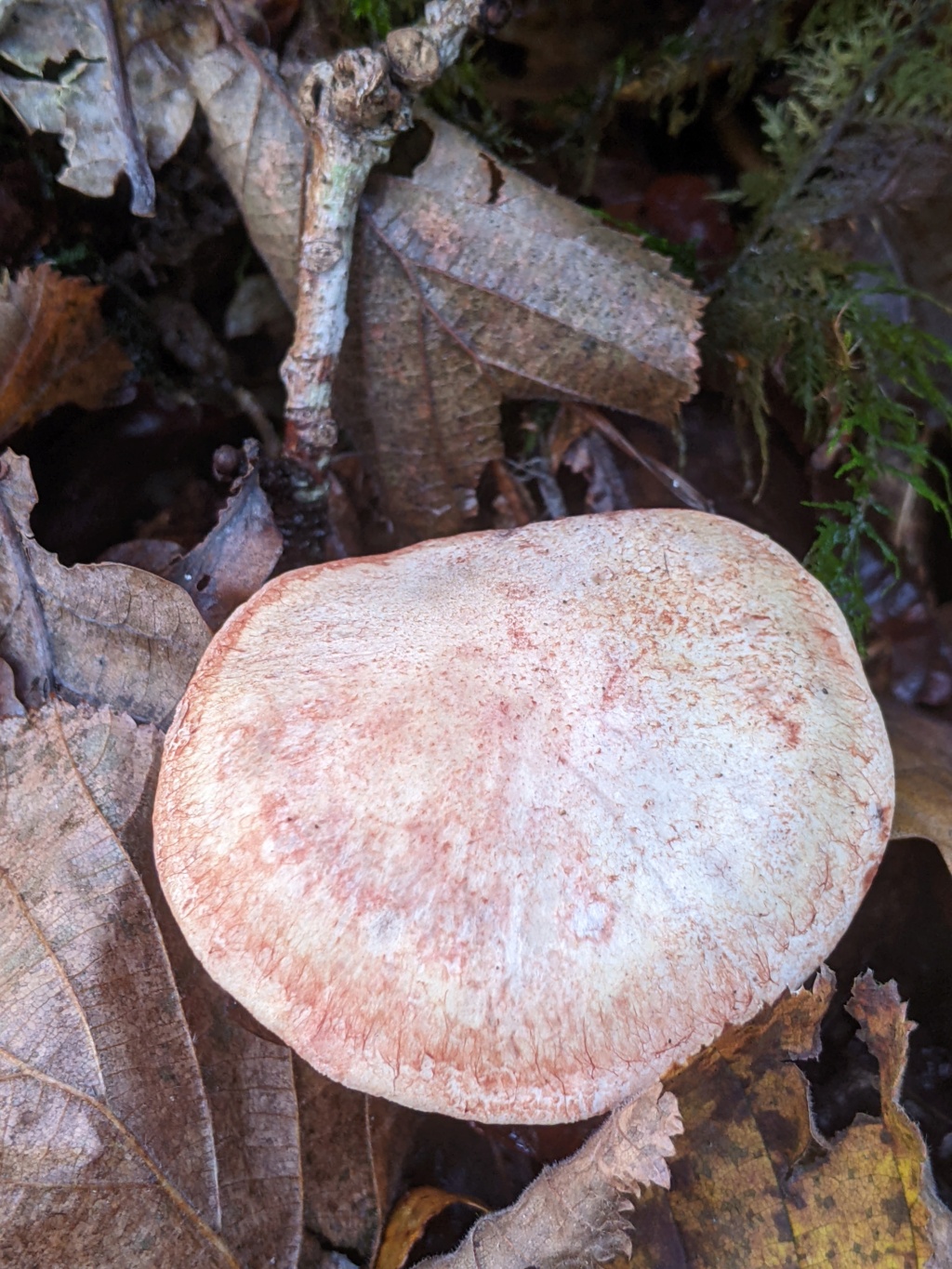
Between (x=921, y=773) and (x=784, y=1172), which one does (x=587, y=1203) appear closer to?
(x=784, y=1172)

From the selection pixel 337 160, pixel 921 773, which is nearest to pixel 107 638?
pixel 337 160

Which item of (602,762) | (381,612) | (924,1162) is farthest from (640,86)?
(924,1162)

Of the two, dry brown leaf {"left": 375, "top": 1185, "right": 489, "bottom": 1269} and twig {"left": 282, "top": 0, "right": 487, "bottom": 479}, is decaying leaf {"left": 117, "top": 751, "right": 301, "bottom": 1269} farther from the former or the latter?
twig {"left": 282, "top": 0, "right": 487, "bottom": 479}

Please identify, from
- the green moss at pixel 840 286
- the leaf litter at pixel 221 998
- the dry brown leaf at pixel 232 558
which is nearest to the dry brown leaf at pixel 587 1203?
the leaf litter at pixel 221 998

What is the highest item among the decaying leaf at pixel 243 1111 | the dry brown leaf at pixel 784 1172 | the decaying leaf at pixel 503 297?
the decaying leaf at pixel 503 297

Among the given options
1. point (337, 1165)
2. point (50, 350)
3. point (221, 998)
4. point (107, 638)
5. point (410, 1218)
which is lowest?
point (410, 1218)

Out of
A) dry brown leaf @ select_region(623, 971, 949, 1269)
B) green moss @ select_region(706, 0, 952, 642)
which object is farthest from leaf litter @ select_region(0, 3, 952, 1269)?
green moss @ select_region(706, 0, 952, 642)

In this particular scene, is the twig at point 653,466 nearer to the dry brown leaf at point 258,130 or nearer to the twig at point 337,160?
the twig at point 337,160
